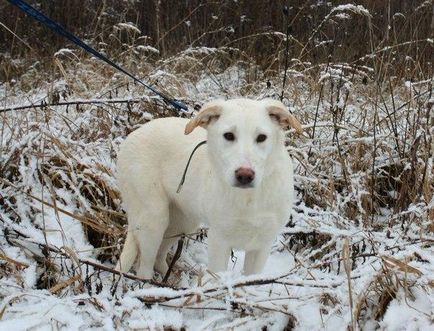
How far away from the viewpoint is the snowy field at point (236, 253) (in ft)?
7.38

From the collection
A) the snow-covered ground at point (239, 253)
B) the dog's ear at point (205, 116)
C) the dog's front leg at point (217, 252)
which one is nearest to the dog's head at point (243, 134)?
the dog's ear at point (205, 116)

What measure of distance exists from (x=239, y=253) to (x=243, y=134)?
127cm

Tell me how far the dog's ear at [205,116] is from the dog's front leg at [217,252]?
0.51 m

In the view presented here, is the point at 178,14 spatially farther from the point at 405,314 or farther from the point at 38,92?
the point at 405,314

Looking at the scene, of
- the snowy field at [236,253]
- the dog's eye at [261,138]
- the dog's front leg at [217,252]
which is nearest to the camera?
the snowy field at [236,253]

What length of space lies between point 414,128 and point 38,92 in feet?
11.9

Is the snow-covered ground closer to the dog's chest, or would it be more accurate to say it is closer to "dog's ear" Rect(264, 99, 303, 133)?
the dog's chest

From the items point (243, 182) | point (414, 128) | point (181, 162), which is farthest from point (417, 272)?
point (414, 128)

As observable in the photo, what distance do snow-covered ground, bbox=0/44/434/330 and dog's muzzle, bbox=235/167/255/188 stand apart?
38 centimetres

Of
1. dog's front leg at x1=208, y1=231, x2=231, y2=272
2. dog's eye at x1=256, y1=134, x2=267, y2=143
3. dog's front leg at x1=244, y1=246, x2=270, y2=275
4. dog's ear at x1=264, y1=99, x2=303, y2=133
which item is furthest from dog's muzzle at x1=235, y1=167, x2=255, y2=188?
dog's front leg at x1=244, y1=246, x2=270, y2=275

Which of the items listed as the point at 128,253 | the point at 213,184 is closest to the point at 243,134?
the point at 213,184

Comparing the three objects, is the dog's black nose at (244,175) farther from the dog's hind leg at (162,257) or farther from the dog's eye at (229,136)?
the dog's hind leg at (162,257)

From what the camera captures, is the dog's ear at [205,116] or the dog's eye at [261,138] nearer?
the dog's eye at [261,138]

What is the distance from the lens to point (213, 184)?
2662 millimetres
